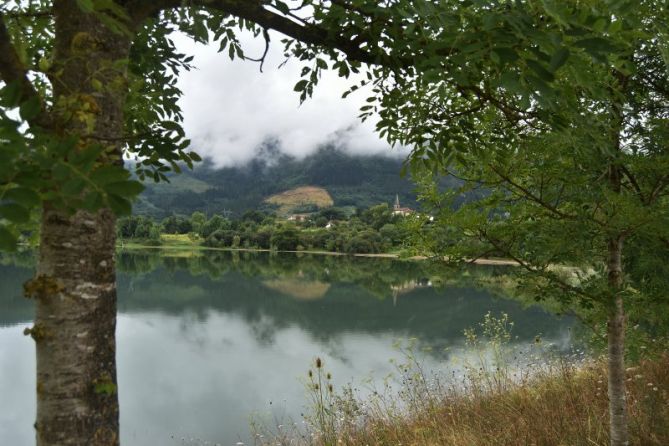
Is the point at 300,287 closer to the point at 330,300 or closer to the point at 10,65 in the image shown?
the point at 330,300

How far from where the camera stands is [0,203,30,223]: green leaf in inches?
37.9

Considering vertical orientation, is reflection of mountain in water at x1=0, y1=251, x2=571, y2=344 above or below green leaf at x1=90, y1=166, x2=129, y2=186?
below

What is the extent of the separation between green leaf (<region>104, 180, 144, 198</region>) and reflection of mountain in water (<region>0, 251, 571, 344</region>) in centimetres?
1248

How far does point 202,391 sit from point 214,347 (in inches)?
230

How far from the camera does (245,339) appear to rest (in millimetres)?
20906

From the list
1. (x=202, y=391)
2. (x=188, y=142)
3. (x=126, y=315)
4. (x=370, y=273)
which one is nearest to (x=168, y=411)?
(x=202, y=391)

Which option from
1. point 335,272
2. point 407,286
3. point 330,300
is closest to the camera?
point 330,300

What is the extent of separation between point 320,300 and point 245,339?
10.8 m

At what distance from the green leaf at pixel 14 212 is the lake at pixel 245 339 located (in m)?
3.04

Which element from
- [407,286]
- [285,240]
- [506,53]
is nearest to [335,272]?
[407,286]

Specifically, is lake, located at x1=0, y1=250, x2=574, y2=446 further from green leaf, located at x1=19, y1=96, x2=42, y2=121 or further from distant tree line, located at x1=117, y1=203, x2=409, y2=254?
distant tree line, located at x1=117, y1=203, x2=409, y2=254

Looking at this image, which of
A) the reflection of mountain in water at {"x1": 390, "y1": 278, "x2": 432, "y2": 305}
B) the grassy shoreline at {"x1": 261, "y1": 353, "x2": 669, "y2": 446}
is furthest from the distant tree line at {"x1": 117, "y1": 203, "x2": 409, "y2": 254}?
the grassy shoreline at {"x1": 261, "y1": 353, "x2": 669, "y2": 446}

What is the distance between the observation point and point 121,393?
12984 mm

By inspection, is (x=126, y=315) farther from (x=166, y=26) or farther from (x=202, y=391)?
(x=166, y=26)
